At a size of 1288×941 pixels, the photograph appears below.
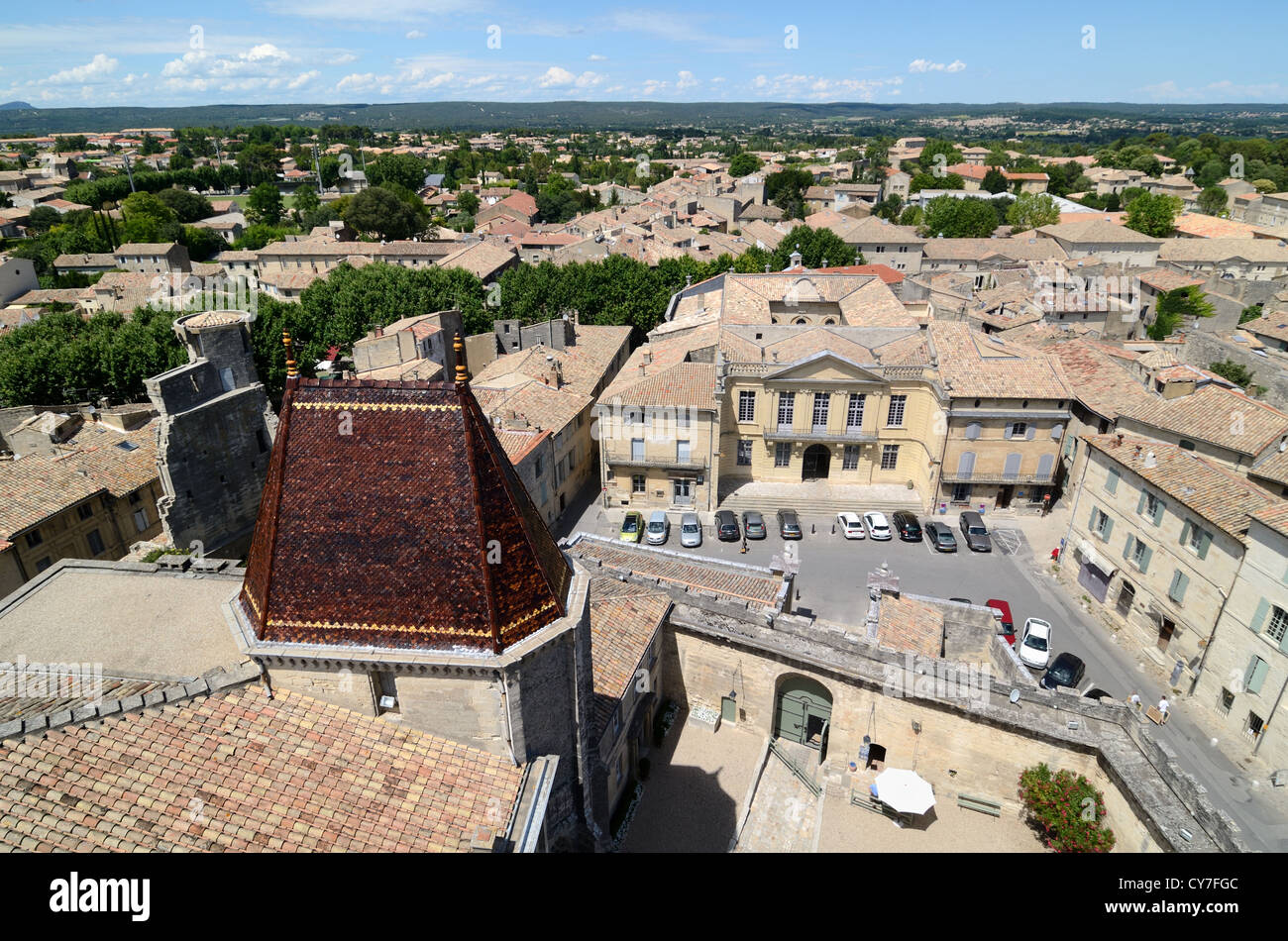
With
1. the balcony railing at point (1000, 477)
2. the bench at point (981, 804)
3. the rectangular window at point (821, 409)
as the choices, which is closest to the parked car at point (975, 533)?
the balcony railing at point (1000, 477)

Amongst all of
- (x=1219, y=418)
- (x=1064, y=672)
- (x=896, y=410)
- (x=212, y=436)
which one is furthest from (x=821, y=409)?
(x=212, y=436)

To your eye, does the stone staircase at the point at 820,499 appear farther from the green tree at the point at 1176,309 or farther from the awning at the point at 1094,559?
the green tree at the point at 1176,309

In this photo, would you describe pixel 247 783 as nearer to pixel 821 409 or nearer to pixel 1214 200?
pixel 821 409

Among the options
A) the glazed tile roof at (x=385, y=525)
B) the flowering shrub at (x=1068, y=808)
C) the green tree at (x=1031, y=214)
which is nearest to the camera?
the glazed tile roof at (x=385, y=525)

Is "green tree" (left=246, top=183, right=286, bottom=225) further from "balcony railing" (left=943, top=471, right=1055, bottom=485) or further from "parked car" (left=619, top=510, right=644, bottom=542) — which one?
"balcony railing" (left=943, top=471, right=1055, bottom=485)

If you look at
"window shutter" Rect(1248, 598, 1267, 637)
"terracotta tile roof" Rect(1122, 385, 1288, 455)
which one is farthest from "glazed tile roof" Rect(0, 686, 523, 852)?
"terracotta tile roof" Rect(1122, 385, 1288, 455)
